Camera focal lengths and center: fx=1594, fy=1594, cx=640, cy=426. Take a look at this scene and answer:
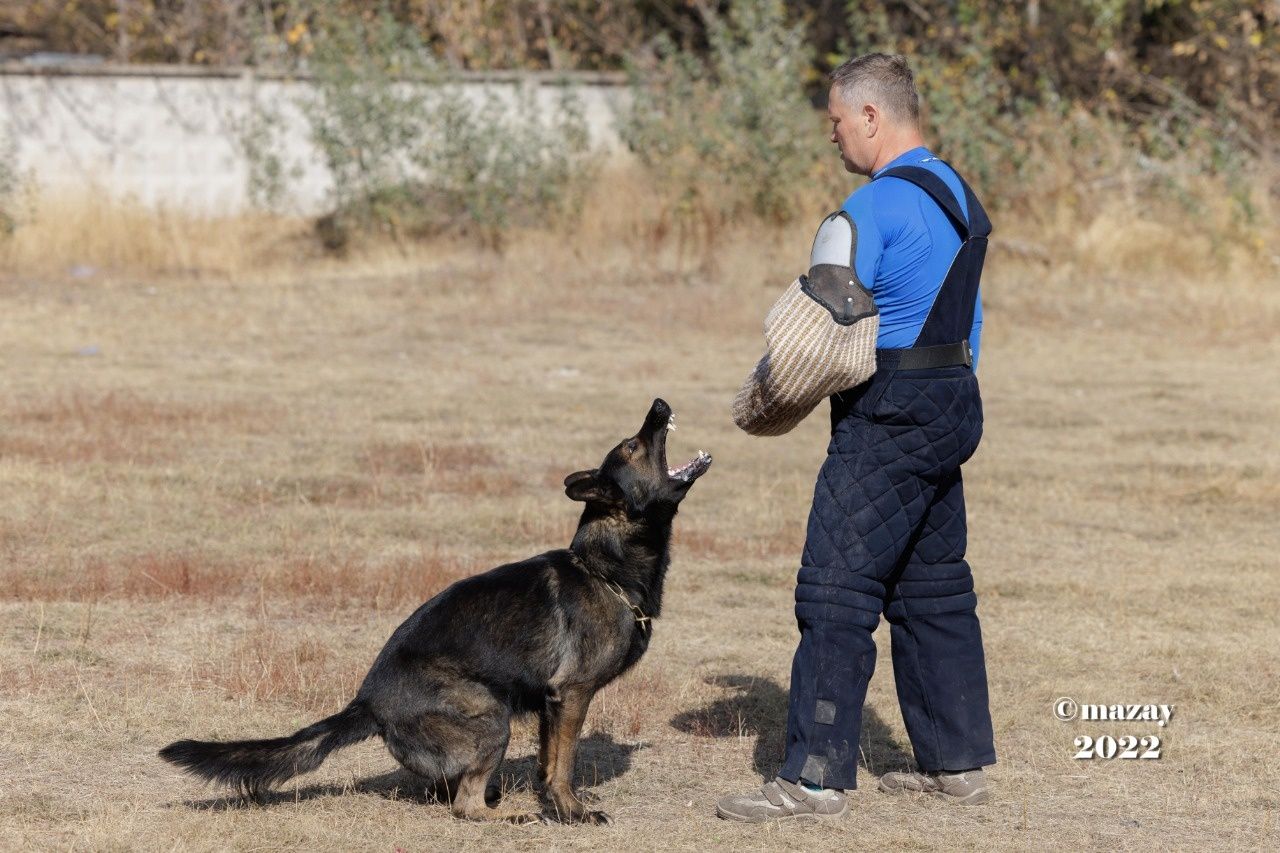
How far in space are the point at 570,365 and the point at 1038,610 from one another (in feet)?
25.3

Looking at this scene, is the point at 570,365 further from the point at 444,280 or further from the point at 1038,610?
the point at 1038,610

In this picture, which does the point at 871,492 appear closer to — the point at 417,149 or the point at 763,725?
the point at 763,725

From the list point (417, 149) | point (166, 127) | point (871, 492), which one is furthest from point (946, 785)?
point (166, 127)

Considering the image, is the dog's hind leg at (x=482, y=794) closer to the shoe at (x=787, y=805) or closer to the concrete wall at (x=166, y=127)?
the shoe at (x=787, y=805)

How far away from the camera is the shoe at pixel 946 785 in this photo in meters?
4.98

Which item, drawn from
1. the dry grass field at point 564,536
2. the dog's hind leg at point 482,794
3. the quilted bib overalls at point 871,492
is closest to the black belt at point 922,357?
the quilted bib overalls at point 871,492

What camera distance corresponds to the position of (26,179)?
2080 cm

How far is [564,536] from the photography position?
8.58 metres

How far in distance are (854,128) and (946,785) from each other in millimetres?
2068

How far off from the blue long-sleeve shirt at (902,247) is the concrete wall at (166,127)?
1749cm

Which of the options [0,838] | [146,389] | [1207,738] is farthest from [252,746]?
[146,389]

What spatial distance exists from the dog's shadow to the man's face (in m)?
2.14

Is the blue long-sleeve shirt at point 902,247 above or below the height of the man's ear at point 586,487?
above

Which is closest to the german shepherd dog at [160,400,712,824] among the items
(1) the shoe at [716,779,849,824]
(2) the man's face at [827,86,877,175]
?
(1) the shoe at [716,779,849,824]
